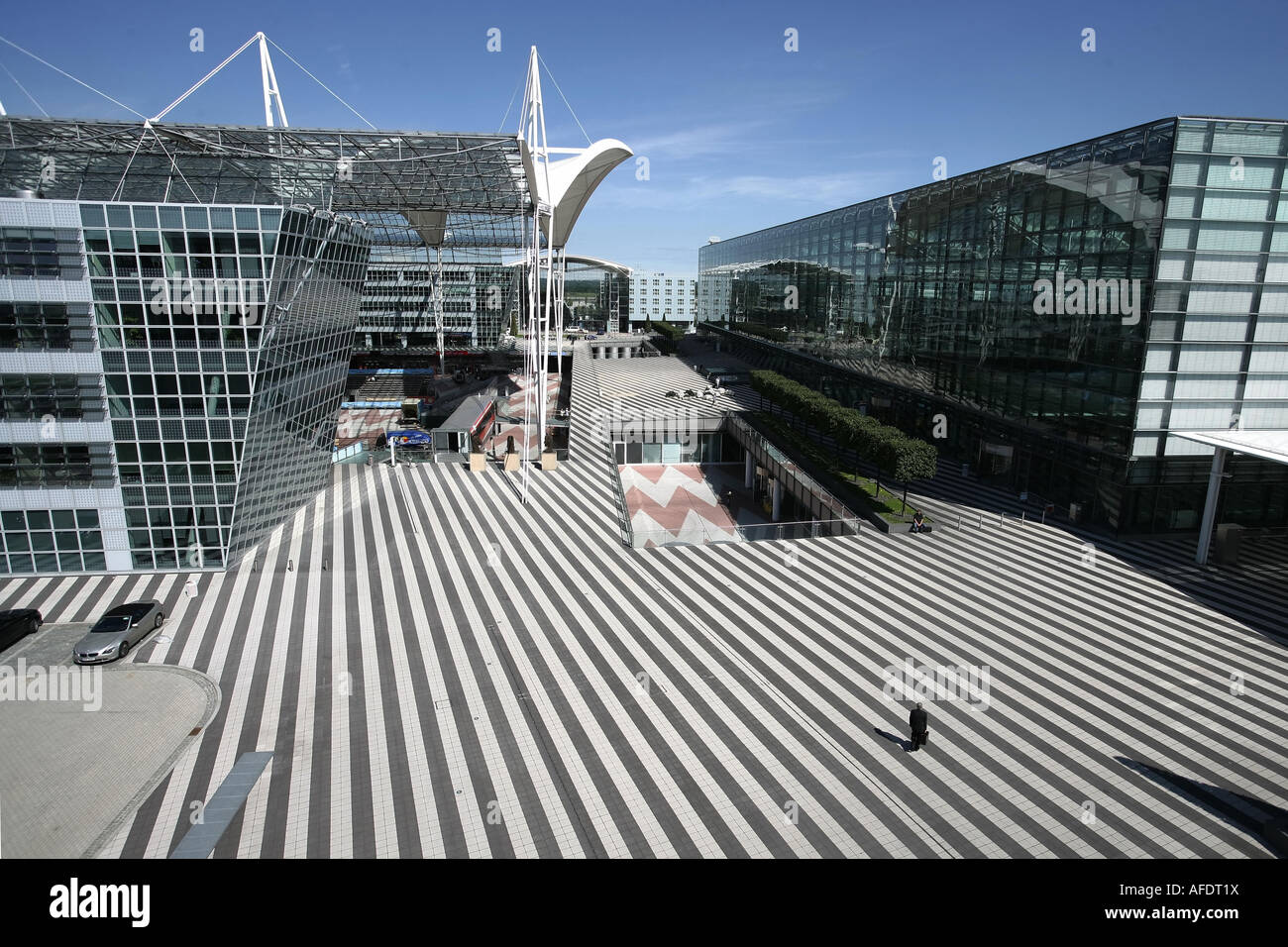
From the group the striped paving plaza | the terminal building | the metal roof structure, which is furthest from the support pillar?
the terminal building

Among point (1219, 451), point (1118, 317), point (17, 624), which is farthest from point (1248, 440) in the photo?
point (17, 624)

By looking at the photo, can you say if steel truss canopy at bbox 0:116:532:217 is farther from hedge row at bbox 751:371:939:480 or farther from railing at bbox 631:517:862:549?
hedge row at bbox 751:371:939:480

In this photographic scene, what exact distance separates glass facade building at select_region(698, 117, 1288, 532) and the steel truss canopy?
20587mm

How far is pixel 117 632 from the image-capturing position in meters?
17.1

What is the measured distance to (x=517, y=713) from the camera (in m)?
14.4

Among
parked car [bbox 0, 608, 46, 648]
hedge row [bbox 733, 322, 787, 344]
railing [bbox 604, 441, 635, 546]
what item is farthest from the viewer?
hedge row [bbox 733, 322, 787, 344]

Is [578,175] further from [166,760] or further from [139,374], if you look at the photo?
[166,760]

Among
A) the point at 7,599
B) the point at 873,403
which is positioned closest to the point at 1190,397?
the point at 873,403

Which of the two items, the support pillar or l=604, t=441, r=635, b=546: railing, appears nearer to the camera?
the support pillar

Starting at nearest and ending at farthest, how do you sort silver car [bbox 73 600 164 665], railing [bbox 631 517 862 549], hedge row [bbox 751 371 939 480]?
silver car [bbox 73 600 164 665] < railing [bbox 631 517 862 549] < hedge row [bbox 751 371 939 480]

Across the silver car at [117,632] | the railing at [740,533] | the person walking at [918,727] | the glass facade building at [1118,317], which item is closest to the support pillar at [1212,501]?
the glass facade building at [1118,317]

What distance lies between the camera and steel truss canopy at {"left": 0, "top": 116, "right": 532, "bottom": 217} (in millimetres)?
20688
